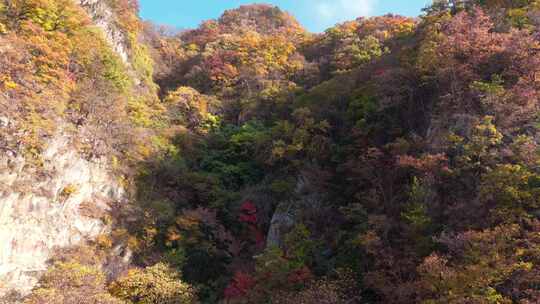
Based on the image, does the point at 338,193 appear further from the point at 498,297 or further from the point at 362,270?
the point at 498,297

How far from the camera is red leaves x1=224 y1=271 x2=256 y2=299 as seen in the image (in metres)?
13.7

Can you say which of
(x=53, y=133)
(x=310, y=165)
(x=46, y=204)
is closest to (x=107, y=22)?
(x=53, y=133)

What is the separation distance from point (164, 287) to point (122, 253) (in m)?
3.44

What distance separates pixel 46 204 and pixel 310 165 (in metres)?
10.9

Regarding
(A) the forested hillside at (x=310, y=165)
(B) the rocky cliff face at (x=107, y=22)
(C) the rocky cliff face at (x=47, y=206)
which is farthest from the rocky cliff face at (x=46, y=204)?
(B) the rocky cliff face at (x=107, y=22)

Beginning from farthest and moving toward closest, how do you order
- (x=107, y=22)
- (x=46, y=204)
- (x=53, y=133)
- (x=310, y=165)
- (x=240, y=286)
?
(x=107, y=22), (x=310, y=165), (x=53, y=133), (x=46, y=204), (x=240, y=286)

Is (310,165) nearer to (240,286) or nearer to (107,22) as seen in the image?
(240,286)

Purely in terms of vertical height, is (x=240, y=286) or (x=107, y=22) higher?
(x=107, y=22)

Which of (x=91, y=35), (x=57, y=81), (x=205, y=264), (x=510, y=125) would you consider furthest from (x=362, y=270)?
(x=91, y=35)

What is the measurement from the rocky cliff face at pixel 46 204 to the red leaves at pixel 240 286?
20.5 ft

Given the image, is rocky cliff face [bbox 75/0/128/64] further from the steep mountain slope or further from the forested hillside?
the steep mountain slope

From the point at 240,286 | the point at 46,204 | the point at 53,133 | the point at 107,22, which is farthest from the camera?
the point at 107,22

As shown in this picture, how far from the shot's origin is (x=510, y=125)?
11.6 m

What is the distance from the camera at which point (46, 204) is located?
48.2ft
